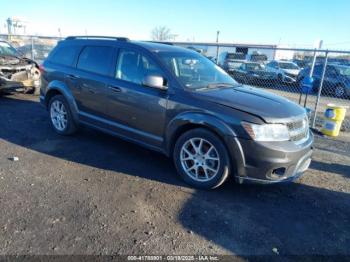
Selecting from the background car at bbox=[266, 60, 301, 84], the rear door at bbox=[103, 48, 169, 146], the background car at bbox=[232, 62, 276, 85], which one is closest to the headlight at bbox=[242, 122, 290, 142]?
the rear door at bbox=[103, 48, 169, 146]

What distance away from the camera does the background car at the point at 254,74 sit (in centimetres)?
1297

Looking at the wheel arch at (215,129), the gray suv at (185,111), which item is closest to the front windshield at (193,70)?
the gray suv at (185,111)

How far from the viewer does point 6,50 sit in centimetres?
955

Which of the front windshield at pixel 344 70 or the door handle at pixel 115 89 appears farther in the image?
the front windshield at pixel 344 70

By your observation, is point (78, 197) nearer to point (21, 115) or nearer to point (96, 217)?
point (96, 217)

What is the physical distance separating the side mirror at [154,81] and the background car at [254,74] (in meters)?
9.13

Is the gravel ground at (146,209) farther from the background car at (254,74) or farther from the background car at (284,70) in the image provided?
the background car at (284,70)

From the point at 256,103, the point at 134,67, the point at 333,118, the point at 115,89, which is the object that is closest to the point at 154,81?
the point at 134,67

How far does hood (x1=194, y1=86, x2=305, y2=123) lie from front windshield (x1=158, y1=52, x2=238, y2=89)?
30cm

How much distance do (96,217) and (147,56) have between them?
234 centimetres


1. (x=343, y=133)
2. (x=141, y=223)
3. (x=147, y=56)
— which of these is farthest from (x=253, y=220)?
(x=343, y=133)

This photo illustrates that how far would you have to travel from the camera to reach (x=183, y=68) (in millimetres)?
4551

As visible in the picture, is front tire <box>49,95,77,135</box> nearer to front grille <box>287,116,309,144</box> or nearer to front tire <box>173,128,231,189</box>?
front tire <box>173,128,231,189</box>

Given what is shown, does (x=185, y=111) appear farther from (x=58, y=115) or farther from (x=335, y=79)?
(x=335, y=79)
